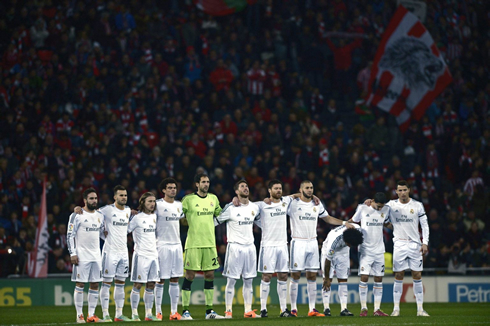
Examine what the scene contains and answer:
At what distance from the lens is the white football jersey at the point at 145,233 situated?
1591 centimetres

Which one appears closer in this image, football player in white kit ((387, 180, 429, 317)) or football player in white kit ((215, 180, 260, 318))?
football player in white kit ((215, 180, 260, 318))

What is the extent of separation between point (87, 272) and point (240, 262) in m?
→ 2.97

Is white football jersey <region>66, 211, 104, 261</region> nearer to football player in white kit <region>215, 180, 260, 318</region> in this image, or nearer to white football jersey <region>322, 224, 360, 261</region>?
football player in white kit <region>215, 180, 260, 318</region>

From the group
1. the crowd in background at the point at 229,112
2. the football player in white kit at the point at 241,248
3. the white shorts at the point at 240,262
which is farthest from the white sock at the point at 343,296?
the crowd in background at the point at 229,112

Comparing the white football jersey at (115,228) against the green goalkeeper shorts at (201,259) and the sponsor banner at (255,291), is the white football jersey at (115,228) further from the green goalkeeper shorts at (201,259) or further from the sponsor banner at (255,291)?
the sponsor banner at (255,291)

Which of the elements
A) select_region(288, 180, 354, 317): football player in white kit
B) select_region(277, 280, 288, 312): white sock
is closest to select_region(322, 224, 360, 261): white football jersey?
select_region(288, 180, 354, 317): football player in white kit

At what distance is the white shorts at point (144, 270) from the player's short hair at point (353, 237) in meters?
3.79

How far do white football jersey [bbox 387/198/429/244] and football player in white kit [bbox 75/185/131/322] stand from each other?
548 cm

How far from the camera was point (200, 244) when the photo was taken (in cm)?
1617

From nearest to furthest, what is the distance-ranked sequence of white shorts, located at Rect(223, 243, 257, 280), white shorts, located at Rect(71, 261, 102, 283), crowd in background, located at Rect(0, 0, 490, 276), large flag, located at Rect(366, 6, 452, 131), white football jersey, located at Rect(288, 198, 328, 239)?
1. white shorts, located at Rect(71, 261, 102, 283)
2. white shorts, located at Rect(223, 243, 257, 280)
3. white football jersey, located at Rect(288, 198, 328, 239)
4. crowd in background, located at Rect(0, 0, 490, 276)
5. large flag, located at Rect(366, 6, 452, 131)

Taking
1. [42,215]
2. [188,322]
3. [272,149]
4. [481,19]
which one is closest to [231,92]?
[272,149]

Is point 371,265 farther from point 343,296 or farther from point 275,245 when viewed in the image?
point 275,245

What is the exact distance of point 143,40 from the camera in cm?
2811

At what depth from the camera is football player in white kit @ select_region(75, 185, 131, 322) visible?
1584cm
